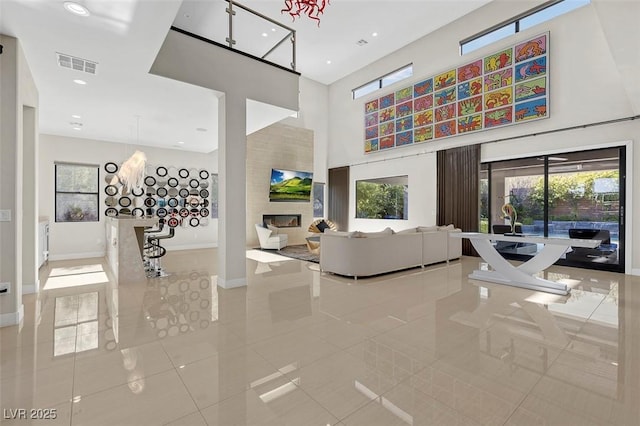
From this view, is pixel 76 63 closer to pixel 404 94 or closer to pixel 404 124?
pixel 404 124

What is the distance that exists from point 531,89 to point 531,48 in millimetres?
915

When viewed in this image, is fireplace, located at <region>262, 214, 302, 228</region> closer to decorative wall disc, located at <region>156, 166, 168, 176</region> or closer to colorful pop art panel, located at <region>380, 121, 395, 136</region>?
decorative wall disc, located at <region>156, 166, 168, 176</region>

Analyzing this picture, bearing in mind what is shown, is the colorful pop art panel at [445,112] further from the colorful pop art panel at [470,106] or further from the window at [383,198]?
the window at [383,198]

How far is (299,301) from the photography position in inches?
164

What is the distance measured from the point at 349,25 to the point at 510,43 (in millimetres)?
3989

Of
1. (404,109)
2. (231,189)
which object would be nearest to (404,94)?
(404,109)

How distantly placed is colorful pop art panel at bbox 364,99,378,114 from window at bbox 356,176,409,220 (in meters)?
2.33

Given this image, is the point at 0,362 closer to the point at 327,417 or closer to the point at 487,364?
the point at 327,417

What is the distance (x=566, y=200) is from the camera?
6.64 meters

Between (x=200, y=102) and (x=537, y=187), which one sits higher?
(x=200, y=102)

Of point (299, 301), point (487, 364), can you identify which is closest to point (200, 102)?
point (299, 301)

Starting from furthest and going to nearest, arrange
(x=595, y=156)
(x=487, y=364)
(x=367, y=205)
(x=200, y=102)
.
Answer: (x=367, y=205)
(x=595, y=156)
(x=200, y=102)
(x=487, y=364)

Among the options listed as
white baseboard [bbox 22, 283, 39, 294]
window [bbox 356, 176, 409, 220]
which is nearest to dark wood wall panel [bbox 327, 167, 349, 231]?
window [bbox 356, 176, 409, 220]

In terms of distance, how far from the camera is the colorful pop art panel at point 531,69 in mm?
6723
